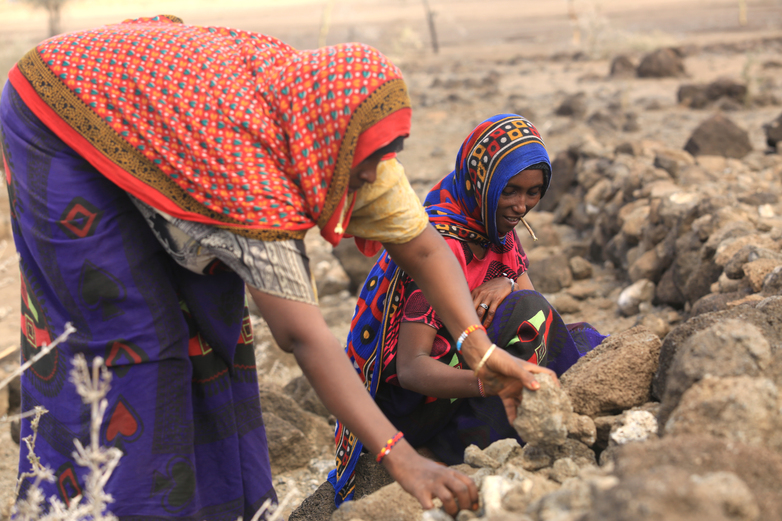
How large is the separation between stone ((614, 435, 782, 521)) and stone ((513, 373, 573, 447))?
19.7 inches

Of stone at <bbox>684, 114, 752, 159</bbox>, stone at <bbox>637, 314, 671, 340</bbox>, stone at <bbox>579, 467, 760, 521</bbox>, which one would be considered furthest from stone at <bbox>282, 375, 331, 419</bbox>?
stone at <bbox>684, 114, 752, 159</bbox>

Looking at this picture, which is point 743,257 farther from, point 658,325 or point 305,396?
point 305,396

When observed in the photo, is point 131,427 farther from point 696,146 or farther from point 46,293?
point 696,146

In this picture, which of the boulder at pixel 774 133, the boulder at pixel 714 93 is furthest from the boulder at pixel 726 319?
the boulder at pixel 714 93

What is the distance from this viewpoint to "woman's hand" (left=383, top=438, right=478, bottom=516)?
5.82ft

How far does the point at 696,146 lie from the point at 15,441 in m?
7.39

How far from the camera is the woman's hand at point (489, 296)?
2731mm

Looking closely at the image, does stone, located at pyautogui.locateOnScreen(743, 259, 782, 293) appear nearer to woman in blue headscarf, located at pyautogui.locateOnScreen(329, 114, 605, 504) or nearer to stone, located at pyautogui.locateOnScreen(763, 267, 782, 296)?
stone, located at pyautogui.locateOnScreen(763, 267, 782, 296)

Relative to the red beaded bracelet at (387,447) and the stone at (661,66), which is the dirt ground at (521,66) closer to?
the stone at (661,66)

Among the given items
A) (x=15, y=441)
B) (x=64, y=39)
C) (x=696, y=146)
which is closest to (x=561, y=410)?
(x=64, y=39)

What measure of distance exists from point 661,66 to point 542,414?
15.5 metres

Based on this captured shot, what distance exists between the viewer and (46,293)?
205 cm

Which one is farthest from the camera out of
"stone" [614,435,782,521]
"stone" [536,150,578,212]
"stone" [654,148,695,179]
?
"stone" [536,150,578,212]

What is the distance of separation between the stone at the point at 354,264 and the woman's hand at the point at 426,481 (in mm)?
4727
